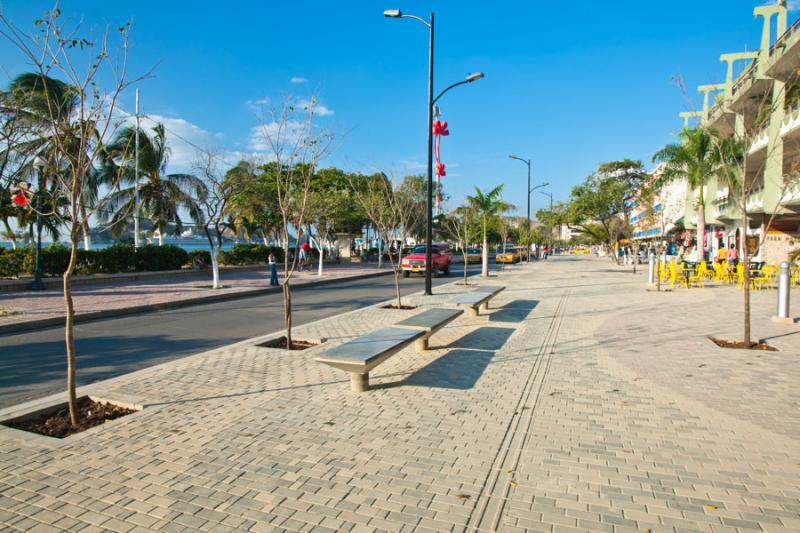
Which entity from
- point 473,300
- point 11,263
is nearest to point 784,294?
point 473,300

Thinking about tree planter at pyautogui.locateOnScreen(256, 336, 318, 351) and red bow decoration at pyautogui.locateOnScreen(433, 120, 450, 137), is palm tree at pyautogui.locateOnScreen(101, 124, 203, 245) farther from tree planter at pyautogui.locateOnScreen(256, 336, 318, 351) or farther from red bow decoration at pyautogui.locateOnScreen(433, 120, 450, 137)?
red bow decoration at pyautogui.locateOnScreen(433, 120, 450, 137)

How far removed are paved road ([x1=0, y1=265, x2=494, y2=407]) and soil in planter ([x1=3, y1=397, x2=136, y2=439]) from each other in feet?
2.60

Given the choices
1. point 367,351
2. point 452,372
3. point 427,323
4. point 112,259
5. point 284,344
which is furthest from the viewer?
point 112,259

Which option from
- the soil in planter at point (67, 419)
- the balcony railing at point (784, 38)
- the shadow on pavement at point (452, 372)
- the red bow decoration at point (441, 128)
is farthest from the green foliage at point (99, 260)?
the red bow decoration at point (441, 128)

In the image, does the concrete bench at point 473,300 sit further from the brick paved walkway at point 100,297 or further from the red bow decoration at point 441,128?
the red bow decoration at point 441,128

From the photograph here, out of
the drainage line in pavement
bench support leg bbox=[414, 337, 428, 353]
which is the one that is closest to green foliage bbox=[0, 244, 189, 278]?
bench support leg bbox=[414, 337, 428, 353]

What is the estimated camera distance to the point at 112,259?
2058 cm

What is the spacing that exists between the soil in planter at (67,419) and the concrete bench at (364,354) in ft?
6.82

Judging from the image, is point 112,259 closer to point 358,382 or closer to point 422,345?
point 422,345

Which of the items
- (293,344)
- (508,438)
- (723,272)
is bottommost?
(508,438)

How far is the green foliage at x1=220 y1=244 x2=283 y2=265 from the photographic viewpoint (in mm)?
28625

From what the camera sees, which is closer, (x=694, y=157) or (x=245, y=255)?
(x=694, y=157)

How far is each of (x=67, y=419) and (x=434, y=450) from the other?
343 centimetres

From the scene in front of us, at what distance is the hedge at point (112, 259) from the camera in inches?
680
